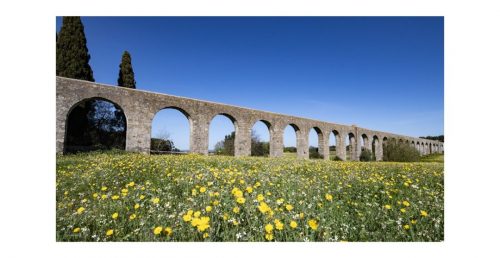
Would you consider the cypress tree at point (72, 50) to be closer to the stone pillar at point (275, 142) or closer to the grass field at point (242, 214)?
the stone pillar at point (275, 142)

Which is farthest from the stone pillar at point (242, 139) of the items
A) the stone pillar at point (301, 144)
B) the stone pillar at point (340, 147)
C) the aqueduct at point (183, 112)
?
the stone pillar at point (340, 147)

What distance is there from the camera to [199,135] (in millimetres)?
14586

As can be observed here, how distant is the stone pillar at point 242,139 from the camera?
648 inches

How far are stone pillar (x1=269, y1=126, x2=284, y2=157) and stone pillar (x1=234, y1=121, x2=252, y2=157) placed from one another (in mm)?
2203

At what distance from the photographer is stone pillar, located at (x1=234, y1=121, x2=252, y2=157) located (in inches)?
648

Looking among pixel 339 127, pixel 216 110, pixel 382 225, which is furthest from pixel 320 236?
pixel 339 127

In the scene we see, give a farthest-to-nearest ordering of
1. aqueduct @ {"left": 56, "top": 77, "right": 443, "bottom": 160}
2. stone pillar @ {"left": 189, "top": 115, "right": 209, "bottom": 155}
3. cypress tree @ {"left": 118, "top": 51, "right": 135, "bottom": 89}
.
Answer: cypress tree @ {"left": 118, "top": 51, "right": 135, "bottom": 89}, stone pillar @ {"left": 189, "top": 115, "right": 209, "bottom": 155}, aqueduct @ {"left": 56, "top": 77, "right": 443, "bottom": 160}

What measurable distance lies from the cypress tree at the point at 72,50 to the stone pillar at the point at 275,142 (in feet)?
39.9

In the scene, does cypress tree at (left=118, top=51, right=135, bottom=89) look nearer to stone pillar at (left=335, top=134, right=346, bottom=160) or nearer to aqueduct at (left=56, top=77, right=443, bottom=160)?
aqueduct at (left=56, top=77, right=443, bottom=160)

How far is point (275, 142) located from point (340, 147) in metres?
9.58

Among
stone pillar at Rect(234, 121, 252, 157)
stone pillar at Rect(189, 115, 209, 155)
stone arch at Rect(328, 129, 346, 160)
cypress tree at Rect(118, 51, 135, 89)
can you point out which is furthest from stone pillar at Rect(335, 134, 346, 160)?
cypress tree at Rect(118, 51, 135, 89)

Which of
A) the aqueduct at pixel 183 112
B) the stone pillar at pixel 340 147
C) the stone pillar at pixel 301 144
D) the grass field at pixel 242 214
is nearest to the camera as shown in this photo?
the grass field at pixel 242 214
